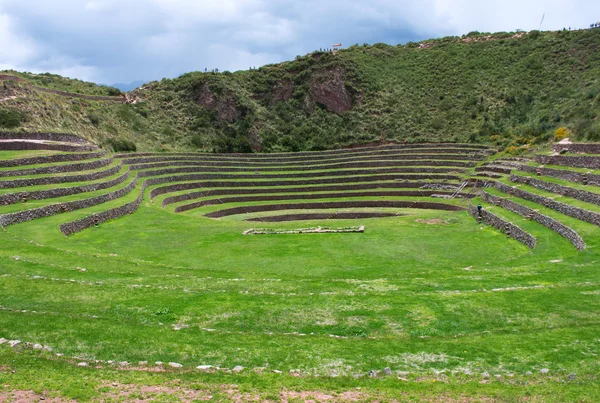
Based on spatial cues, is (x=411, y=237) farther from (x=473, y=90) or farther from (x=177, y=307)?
(x=473, y=90)

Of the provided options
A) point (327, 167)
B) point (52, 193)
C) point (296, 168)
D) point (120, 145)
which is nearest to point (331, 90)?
point (296, 168)

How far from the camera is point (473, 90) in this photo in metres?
73.2

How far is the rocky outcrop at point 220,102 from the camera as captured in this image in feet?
241

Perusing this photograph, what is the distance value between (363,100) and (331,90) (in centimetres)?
518

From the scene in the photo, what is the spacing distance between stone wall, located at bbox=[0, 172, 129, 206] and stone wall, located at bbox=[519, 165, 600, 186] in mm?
31717

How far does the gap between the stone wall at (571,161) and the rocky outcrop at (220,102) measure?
145ft

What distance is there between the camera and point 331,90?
258ft

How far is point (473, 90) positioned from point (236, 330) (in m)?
68.8

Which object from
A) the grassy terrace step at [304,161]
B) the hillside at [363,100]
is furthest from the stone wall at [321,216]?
the hillside at [363,100]

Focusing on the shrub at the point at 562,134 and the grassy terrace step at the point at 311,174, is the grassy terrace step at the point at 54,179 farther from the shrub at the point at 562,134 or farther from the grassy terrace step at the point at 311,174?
the shrub at the point at 562,134

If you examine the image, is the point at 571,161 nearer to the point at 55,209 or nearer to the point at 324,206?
the point at 324,206

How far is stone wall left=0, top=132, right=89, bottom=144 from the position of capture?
4422 cm

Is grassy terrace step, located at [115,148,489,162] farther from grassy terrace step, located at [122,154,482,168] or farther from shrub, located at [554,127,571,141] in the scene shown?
shrub, located at [554,127,571,141]

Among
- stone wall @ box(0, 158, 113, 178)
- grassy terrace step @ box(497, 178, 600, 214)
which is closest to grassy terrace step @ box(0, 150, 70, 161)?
stone wall @ box(0, 158, 113, 178)
